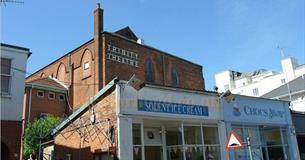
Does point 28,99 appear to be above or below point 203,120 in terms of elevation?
above

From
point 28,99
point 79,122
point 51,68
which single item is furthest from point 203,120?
point 51,68

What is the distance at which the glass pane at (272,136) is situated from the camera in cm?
2006

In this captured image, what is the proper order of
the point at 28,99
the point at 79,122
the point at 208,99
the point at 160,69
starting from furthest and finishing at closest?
the point at 160,69
the point at 28,99
the point at 208,99
the point at 79,122

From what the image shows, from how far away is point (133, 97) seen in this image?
13688mm

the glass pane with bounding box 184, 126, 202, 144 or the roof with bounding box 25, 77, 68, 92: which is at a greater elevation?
the roof with bounding box 25, 77, 68, 92

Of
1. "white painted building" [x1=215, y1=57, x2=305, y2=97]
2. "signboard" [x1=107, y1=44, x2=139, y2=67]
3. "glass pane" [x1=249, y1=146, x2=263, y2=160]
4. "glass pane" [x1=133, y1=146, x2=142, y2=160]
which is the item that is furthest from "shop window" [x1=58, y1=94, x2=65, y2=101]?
"white painted building" [x1=215, y1=57, x2=305, y2=97]

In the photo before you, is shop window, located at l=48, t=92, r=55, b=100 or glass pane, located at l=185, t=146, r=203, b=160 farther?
shop window, located at l=48, t=92, r=55, b=100

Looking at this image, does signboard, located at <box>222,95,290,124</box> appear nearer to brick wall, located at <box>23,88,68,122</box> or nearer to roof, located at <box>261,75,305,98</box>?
roof, located at <box>261,75,305,98</box>

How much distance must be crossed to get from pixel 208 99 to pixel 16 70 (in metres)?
9.29

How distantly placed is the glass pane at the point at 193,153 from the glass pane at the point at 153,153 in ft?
4.14

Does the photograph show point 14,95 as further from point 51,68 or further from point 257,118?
point 51,68

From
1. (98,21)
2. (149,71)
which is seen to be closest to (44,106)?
(98,21)

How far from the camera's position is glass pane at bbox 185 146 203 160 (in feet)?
50.5

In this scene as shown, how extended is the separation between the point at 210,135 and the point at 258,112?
451 cm
